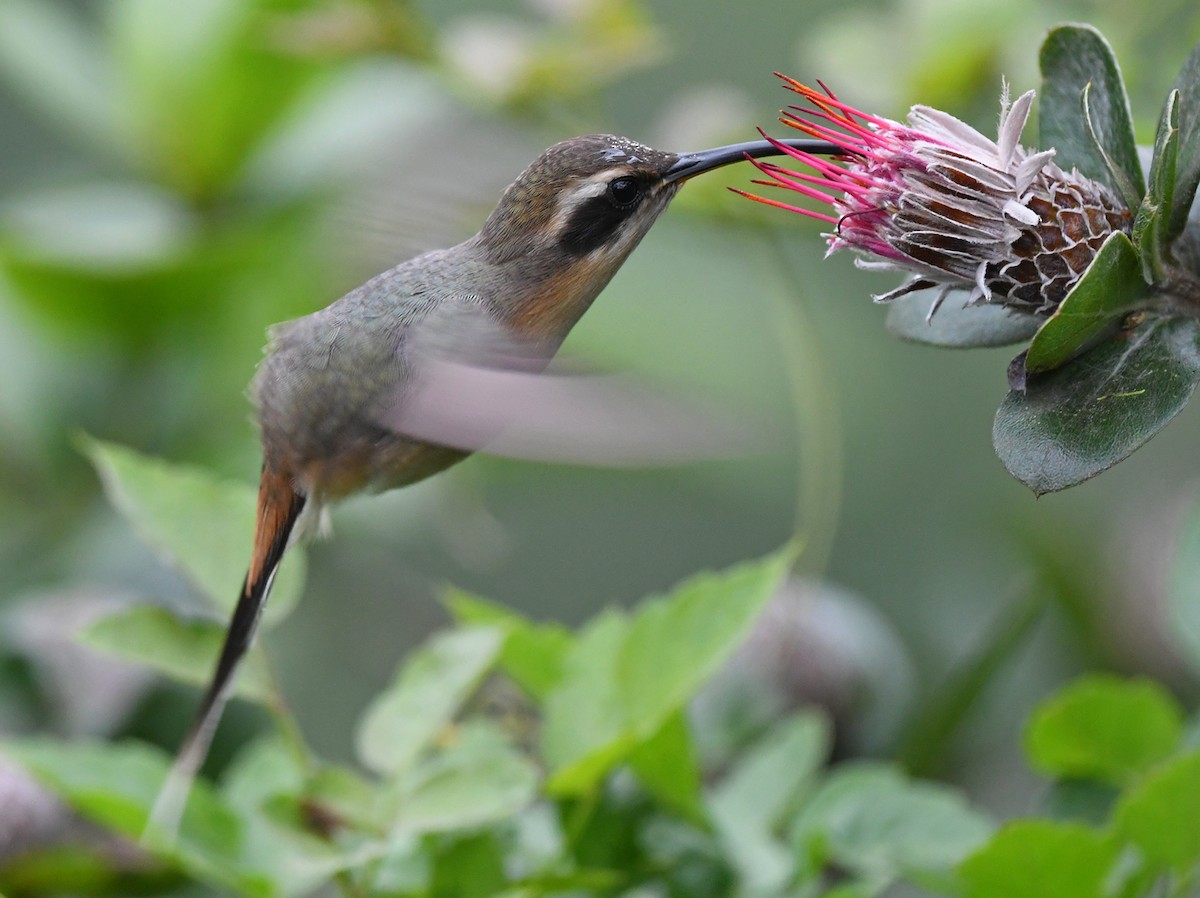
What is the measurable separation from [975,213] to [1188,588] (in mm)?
442

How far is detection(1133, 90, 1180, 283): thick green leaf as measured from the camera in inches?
22.0

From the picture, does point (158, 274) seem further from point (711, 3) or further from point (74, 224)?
point (711, 3)

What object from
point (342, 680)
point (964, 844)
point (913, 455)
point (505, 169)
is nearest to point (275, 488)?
point (505, 169)

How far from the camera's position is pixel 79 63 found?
1.99 meters

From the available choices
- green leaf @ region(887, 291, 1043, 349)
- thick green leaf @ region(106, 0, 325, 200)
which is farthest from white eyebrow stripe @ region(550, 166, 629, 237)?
thick green leaf @ region(106, 0, 325, 200)

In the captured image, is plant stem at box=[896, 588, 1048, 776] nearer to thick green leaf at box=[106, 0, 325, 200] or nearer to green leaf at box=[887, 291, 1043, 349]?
green leaf at box=[887, 291, 1043, 349]

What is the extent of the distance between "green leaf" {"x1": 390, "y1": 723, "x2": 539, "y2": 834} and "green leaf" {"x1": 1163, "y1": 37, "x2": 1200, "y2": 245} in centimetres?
41

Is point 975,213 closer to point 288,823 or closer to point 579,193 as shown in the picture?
point 579,193

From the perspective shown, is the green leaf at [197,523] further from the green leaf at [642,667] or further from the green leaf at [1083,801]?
the green leaf at [1083,801]

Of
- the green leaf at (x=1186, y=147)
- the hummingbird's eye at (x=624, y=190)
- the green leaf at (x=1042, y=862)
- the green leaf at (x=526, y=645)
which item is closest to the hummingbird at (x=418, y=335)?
the hummingbird's eye at (x=624, y=190)

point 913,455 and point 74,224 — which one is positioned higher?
point 74,224

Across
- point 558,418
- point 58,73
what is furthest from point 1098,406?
point 58,73

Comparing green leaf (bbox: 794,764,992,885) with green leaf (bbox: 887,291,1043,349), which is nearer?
green leaf (bbox: 887,291,1043,349)

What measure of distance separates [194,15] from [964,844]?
1365 millimetres
